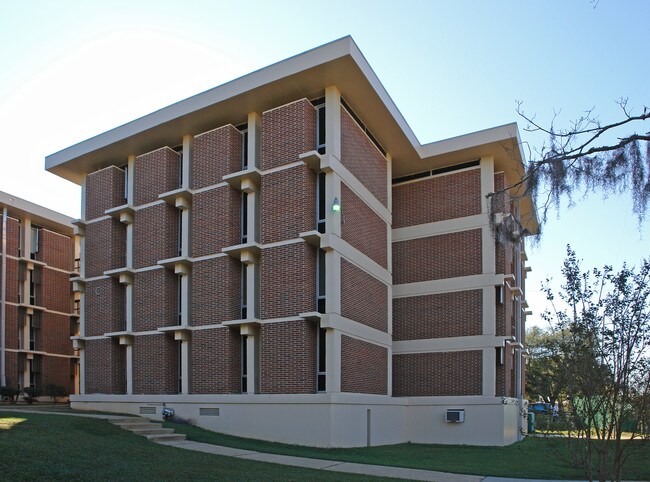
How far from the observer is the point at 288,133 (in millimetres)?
18984

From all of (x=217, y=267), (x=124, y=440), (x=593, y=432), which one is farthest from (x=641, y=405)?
(x=217, y=267)

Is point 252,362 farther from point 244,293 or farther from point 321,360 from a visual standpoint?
point 244,293

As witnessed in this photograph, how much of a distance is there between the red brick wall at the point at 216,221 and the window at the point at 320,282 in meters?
3.24

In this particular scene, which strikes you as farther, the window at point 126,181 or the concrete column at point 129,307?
the window at point 126,181

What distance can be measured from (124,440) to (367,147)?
1234 centimetres

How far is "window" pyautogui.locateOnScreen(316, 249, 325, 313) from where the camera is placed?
18.1m

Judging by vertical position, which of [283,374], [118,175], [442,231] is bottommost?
[283,374]

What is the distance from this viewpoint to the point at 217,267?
2002cm

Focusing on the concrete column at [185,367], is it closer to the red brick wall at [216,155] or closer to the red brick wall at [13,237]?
the red brick wall at [216,155]

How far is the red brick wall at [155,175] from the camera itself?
22125mm

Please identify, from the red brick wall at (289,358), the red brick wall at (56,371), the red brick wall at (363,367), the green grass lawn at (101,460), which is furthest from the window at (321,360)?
the red brick wall at (56,371)

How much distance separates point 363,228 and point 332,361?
5209mm

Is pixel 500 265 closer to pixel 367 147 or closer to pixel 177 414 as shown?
pixel 367 147

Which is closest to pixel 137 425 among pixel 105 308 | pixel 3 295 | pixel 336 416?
pixel 336 416
